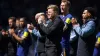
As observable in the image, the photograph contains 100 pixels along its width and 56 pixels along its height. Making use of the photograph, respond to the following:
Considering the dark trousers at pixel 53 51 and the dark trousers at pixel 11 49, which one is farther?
the dark trousers at pixel 11 49

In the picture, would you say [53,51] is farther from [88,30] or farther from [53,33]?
[88,30]

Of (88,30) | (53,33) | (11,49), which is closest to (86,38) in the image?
(88,30)

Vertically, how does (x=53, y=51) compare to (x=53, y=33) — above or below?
below

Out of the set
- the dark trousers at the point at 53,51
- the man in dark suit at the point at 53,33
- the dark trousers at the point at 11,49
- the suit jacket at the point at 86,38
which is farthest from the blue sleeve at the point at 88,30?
the dark trousers at the point at 11,49

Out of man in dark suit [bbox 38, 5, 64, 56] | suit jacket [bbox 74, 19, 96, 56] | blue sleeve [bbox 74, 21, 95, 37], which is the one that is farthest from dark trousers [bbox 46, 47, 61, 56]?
blue sleeve [bbox 74, 21, 95, 37]

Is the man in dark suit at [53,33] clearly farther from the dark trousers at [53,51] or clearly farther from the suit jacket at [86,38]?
the suit jacket at [86,38]

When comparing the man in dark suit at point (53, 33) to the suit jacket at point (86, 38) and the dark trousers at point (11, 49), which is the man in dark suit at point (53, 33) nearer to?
the suit jacket at point (86, 38)

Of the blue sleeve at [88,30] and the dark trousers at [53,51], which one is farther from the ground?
the blue sleeve at [88,30]

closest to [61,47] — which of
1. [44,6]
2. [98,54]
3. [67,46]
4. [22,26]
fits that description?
[67,46]

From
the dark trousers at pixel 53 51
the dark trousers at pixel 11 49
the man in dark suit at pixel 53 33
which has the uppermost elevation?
the man in dark suit at pixel 53 33

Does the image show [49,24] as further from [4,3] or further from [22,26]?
[4,3]

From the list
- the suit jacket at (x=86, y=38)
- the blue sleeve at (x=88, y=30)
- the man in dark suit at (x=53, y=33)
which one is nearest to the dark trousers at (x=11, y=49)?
the man in dark suit at (x=53, y=33)

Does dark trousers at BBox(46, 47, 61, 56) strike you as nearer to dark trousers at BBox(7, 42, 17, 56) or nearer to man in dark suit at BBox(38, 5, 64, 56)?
man in dark suit at BBox(38, 5, 64, 56)

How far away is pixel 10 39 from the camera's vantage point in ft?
39.7
